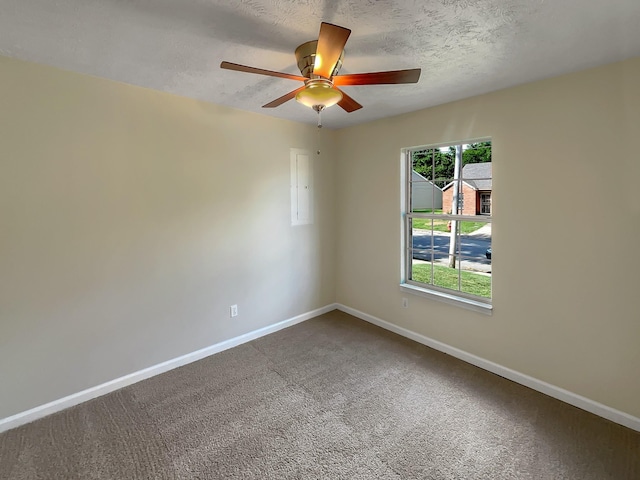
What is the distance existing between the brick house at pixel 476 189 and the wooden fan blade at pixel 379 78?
1.52 metres

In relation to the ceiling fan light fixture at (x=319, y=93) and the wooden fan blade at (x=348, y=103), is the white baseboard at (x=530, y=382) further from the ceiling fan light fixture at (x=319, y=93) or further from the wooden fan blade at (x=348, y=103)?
the ceiling fan light fixture at (x=319, y=93)

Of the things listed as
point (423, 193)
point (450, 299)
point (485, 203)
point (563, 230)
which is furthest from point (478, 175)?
point (450, 299)

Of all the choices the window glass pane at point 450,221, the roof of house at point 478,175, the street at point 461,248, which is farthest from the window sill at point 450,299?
the roof of house at point 478,175

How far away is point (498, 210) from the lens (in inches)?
104

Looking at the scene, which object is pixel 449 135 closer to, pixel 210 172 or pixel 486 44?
pixel 486 44

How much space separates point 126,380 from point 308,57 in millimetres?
2785

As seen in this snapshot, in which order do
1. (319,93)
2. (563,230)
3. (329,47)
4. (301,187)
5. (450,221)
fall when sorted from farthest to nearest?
1. (301,187)
2. (450,221)
3. (563,230)
4. (319,93)
5. (329,47)

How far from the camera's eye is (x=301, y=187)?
147 inches

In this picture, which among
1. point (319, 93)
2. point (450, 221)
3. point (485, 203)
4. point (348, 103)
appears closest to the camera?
point (319, 93)

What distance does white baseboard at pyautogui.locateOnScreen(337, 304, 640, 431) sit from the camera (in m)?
2.12

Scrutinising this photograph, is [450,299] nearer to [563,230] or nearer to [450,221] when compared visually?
[450,221]

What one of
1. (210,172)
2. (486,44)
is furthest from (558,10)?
(210,172)

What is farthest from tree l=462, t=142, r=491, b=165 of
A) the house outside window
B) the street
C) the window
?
the street

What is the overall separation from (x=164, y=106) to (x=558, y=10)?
269 centimetres
